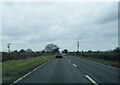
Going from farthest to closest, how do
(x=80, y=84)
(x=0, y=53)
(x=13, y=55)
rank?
(x=13, y=55) → (x=0, y=53) → (x=80, y=84)

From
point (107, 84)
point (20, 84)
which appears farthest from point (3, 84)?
point (107, 84)

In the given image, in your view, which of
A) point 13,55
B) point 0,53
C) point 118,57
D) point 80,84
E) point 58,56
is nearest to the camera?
point 80,84

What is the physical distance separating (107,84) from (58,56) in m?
54.3

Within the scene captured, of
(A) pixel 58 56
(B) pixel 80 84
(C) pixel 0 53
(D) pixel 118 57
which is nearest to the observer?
(B) pixel 80 84

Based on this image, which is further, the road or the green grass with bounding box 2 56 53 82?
the green grass with bounding box 2 56 53 82

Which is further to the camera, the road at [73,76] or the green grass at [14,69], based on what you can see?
the green grass at [14,69]

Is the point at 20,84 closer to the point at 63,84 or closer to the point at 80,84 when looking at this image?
the point at 63,84

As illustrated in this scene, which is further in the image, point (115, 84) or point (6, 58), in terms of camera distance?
point (6, 58)

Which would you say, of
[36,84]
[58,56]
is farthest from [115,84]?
[58,56]

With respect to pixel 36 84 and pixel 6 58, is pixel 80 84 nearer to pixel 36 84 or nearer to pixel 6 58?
pixel 36 84

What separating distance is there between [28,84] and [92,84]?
3.17 meters

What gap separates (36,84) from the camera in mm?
11828

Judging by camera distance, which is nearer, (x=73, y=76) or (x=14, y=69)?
(x=73, y=76)

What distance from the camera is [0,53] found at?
156 ft
